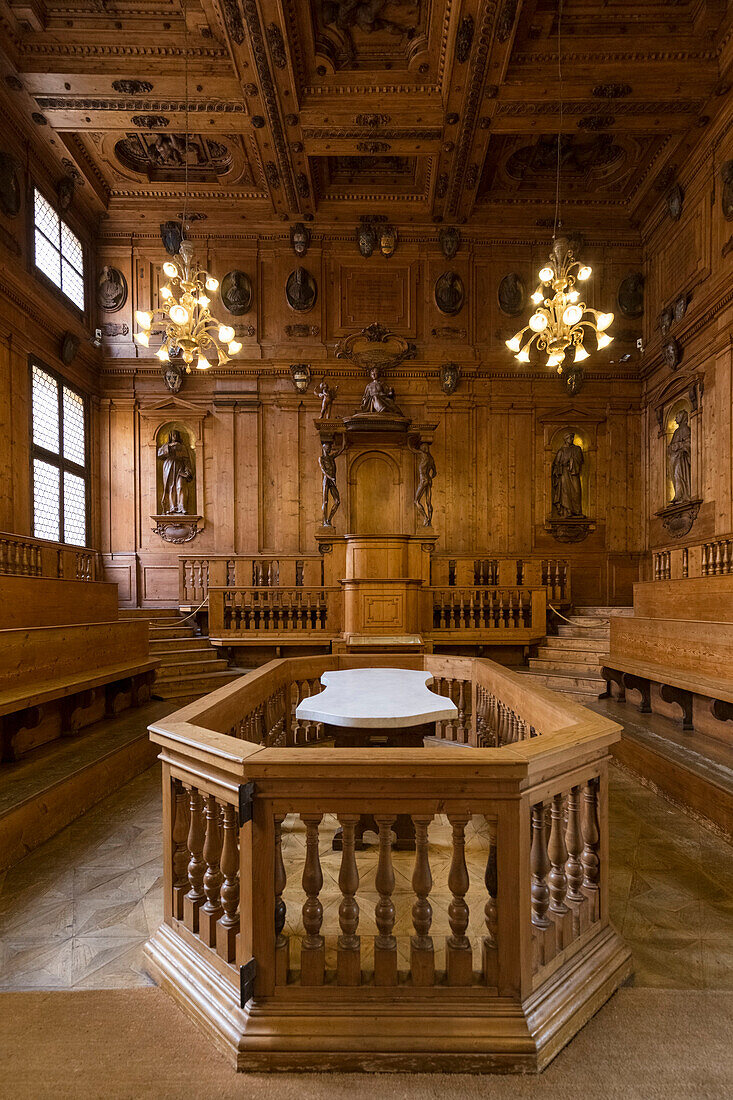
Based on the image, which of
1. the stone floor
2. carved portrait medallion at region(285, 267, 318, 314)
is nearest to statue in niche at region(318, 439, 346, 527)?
carved portrait medallion at region(285, 267, 318, 314)

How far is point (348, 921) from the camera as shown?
1631 mm

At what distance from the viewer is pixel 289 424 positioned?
9984 millimetres

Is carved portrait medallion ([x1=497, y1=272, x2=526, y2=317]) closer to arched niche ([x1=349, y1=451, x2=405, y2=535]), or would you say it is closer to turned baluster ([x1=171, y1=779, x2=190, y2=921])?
arched niche ([x1=349, y1=451, x2=405, y2=535])

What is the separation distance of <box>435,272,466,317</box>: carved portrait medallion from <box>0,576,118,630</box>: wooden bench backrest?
785 cm

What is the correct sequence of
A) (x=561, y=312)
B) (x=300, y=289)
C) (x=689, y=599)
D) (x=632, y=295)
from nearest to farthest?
(x=689, y=599) < (x=561, y=312) < (x=300, y=289) < (x=632, y=295)

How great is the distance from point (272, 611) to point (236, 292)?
252 inches

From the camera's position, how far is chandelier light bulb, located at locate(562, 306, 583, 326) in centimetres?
520

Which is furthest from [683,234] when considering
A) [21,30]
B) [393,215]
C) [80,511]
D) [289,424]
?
[80,511]

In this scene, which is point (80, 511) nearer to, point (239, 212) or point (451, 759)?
point (239, 212)

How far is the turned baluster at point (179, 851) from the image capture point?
1936mm

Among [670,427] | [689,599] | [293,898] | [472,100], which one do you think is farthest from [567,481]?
[293,898]

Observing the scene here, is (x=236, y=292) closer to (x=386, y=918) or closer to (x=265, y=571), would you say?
(x=265, y=571)

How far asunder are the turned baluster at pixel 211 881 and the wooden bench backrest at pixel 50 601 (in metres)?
3.15

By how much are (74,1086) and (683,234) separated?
1154cm
